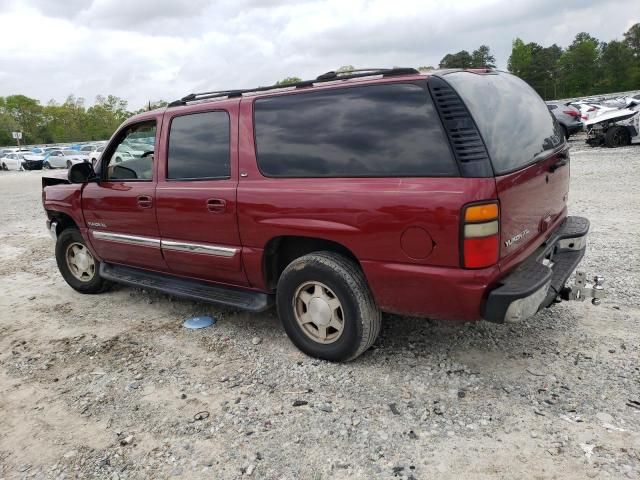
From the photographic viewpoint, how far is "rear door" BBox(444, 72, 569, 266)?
2.89m

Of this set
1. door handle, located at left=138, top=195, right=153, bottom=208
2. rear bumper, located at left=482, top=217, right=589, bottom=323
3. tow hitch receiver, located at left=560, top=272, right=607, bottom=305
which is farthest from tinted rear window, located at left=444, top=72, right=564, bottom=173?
door handle, located at left=138, top=195, right=153, bottom=208

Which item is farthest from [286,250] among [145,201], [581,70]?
[581,70]

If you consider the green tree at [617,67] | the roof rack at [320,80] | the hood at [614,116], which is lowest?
the hood at [614,116]

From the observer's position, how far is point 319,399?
3.14 m

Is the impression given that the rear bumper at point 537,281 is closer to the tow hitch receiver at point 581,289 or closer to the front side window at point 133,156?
the tow hitch receiver at point 581,289

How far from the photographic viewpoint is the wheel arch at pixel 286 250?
349cm

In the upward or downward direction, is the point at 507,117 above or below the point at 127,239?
above

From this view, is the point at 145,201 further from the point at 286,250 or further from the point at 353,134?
the point at 353,134

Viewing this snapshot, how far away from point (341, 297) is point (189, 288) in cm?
161

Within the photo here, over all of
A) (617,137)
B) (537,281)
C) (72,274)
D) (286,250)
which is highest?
(617,137)

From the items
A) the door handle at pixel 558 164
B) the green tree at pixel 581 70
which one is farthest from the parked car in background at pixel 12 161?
the green tree at pixel 581 70

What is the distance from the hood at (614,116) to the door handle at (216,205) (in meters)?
15.5

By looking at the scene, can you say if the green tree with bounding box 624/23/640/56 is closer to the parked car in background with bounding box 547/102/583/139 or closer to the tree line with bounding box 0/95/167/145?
the parked car in background with bounding box 547/102/583/139

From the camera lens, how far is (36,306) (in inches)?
207
